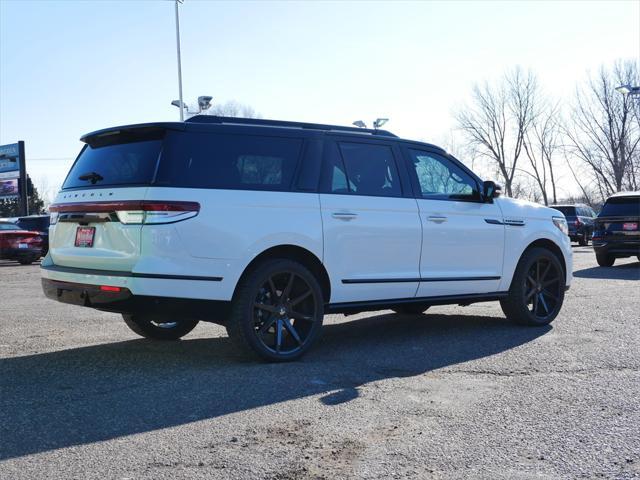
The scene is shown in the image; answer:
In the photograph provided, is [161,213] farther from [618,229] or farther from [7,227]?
[7,227]

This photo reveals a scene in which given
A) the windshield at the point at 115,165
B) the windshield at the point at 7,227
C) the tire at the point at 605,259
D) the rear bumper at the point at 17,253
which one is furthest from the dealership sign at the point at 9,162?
the windshield at the point at 115,165

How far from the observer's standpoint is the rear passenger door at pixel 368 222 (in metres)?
6.12

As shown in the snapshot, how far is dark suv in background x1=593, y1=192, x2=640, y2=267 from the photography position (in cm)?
1642

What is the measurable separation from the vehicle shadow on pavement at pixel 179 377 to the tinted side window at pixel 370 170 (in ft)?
4.79

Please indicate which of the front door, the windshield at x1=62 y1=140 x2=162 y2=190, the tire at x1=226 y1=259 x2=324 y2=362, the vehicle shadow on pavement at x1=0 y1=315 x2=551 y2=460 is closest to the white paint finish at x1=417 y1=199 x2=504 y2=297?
the front door

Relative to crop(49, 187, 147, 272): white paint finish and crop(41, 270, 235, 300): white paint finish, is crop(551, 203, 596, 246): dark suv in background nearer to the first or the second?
crop(41, 270, 235, 300): white paint finish

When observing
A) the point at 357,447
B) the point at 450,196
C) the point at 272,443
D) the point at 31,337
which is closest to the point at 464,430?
the point at 357,447

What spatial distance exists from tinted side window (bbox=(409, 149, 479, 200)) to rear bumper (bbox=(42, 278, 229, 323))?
255cm

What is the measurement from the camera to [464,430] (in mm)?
4012

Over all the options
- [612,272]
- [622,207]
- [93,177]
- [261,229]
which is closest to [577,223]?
[622,207]

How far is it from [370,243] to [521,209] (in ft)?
7.70

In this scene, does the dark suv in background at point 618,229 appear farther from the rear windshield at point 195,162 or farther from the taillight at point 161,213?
the taillight at point 161,213

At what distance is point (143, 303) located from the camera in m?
5.17

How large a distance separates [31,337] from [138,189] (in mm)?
2687
